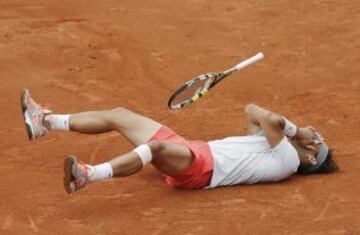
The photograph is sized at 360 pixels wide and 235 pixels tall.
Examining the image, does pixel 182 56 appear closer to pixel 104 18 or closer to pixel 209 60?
pixel 209 60

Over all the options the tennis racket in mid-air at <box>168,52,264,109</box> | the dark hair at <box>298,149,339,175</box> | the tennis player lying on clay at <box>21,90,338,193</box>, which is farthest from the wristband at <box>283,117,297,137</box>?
the tennis racket in mid-air at <box>168,52,264,109</box>

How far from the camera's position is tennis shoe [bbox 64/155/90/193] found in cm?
592

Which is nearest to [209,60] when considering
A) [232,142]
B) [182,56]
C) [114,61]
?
[182,56]

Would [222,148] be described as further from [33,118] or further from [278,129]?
[33,118]

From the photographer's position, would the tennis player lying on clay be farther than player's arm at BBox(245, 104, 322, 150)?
No

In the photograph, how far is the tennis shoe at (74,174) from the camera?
5.92m

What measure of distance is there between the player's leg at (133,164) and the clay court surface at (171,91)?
278 mm

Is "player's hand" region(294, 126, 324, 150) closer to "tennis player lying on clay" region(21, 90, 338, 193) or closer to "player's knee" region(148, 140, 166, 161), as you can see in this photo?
"tennis player lying on clay" region(21, 90, 338, 193)

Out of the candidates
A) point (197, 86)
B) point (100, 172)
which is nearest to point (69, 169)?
point (100, 172)

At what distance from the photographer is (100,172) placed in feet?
20.1

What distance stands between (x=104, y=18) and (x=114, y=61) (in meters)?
1.80

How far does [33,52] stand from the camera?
10328mm

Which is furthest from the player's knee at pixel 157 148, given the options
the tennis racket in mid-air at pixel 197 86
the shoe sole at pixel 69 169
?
the tennis racket in mid-air at pixel 197 86

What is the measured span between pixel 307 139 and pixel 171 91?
109 inches
